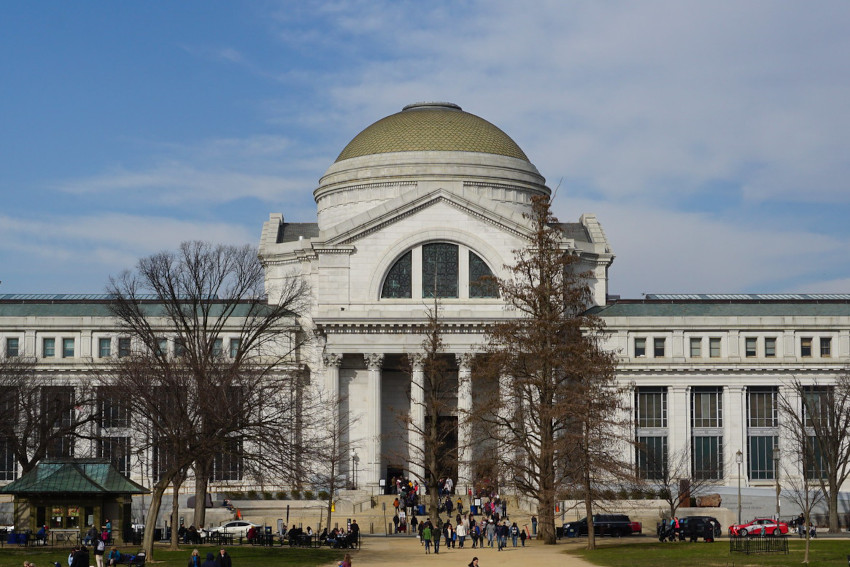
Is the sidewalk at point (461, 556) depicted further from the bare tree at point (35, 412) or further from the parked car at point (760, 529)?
the bare tree at point (35, 412)

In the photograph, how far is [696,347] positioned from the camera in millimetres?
108500

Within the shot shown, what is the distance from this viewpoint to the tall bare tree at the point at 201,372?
67.1m

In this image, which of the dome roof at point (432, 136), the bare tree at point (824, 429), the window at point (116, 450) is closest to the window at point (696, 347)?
the bare tree at point (824, 429)

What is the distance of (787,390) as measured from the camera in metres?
107

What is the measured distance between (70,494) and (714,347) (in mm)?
55928

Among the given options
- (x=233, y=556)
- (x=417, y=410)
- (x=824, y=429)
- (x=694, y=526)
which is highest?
(x=417, y=410)

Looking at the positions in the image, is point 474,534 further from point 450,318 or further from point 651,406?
point 651,406

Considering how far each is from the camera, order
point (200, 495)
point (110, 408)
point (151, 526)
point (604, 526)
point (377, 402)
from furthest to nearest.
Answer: point (110, 408), point (377, 402), point (200, 495), point (604, 526), point (151, 526)

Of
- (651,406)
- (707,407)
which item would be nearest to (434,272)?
(651,406)

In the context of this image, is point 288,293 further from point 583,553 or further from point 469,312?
point 583,553

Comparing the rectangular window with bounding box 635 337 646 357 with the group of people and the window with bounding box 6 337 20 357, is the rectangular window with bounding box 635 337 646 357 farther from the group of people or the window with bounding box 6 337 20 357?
the window with bounding box 6 337 20 357

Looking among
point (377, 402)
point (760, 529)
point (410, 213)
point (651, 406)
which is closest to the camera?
point (760, 529)

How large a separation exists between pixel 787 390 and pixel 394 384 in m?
29.2

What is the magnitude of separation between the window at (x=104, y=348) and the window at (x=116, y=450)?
8.17 meters
